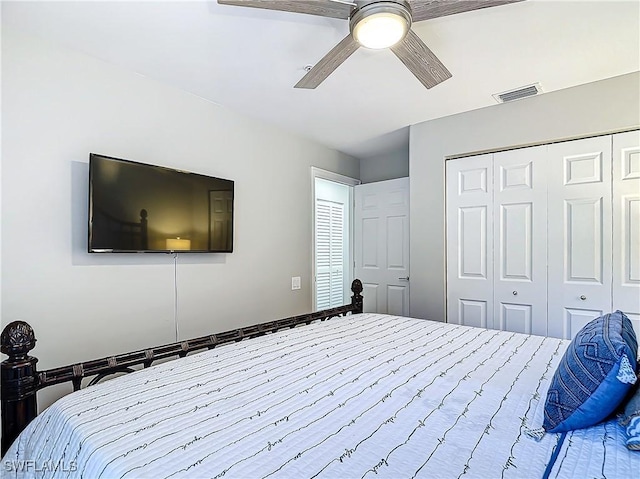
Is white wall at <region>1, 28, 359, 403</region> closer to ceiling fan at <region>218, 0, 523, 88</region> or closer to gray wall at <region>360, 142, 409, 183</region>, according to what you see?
ceiling fan at <region>218, 0, 523, 88</region>

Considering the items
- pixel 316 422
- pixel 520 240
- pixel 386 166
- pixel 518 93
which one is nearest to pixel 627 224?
pixel 520 240

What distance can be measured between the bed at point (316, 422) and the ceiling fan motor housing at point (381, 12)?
1483 millimetres

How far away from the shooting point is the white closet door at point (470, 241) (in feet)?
10.00

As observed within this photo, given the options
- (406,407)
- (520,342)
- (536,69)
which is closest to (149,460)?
(406,407)

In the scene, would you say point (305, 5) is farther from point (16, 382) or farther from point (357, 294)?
point (357, 294)

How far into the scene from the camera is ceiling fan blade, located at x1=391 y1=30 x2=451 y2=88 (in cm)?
165

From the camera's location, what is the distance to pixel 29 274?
189cm

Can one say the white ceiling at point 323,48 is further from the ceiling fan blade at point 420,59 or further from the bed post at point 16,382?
the bed post at point 16,382

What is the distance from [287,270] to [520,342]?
214cm

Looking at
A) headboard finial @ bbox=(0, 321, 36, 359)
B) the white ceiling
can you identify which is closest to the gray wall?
the white ceiling

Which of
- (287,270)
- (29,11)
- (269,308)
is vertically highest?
(29,11)

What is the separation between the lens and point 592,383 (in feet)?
3.25

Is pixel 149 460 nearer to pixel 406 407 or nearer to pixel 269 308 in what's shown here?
pixel 406 407

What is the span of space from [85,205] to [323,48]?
1.70m
